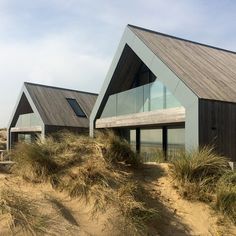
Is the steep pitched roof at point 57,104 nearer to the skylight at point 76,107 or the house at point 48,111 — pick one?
the house at point 48,111

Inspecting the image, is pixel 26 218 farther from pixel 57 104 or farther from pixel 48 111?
pixel 57 104

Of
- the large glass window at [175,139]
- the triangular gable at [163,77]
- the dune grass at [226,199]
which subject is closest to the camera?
the dune grass at [226,199]

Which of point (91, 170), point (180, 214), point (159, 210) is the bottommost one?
point (180, 214)

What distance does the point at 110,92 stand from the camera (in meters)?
17.5

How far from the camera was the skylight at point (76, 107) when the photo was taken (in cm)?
2533

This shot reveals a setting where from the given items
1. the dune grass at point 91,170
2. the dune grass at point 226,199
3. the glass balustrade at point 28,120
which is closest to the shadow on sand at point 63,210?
the dune grass at point 91,170

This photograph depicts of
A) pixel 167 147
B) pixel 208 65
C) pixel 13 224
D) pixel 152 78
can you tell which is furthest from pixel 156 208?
pixel 152 78

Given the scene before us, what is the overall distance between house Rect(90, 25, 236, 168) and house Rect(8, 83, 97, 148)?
5623 millimetres

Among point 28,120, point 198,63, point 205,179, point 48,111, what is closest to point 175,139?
point 198,63

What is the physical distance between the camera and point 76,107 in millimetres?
26203

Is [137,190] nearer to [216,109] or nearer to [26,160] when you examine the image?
[26,160]

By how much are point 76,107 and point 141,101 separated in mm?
12210

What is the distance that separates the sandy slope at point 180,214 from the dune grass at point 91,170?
446mm

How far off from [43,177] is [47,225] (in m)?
2.31
